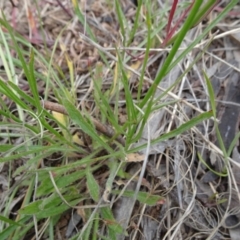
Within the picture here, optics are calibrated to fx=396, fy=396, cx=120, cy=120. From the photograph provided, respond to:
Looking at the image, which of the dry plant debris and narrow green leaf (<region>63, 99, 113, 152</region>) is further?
the dry plant debris

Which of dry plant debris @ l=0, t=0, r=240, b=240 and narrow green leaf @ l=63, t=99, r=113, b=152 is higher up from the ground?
narrow green leaf @ l=63, t=99, r=113, b=152

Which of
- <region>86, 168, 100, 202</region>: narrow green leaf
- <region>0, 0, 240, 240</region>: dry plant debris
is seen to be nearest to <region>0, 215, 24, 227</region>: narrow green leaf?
<region>0, 0, 240, 240</region>: dry plant debris

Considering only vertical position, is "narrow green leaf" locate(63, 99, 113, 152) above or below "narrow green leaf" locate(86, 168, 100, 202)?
above

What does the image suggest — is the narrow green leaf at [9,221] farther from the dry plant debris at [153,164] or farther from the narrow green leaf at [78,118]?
the narrow green leaf at [78,118]

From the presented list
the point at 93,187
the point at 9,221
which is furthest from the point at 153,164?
the point at 9,221

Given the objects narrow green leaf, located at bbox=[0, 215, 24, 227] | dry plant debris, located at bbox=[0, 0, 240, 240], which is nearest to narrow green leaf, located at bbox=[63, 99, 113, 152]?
dry plant debris, located at bbox=[0, 0, 240, 240]

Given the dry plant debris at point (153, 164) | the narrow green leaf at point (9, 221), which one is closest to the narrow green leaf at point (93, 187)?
the dry plant debris at point (153, 164)

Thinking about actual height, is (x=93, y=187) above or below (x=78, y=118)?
below

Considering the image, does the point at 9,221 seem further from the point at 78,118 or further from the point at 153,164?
the point at 153,164

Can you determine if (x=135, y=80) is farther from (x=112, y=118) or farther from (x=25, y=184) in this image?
(x=25, y=184)

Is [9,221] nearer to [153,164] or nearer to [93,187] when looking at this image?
[93,187]

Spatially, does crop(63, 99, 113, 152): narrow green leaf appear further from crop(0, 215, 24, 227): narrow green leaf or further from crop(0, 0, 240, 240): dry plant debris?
crop(0, 215, 24, 227): narrow green leaf

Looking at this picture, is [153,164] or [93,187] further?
[153,164]

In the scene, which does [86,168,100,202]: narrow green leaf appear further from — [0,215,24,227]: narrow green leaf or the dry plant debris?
[0,215,24,227]: narrow green leaf
